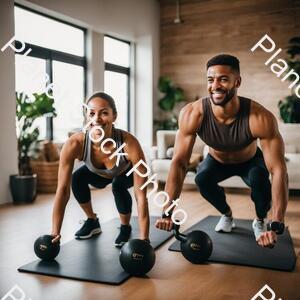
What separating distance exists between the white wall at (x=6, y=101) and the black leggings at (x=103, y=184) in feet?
5.48

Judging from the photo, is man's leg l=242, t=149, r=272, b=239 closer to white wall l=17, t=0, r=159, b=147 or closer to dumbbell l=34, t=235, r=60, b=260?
dumbbell l=34, t=235, r=60, b=260

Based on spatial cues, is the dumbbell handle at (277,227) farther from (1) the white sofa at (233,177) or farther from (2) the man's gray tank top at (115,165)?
(1) the white sofa at (233,177)

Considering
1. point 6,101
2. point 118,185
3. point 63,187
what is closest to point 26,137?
point 6,101

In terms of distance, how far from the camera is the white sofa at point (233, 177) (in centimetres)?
445

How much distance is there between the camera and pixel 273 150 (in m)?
2.19

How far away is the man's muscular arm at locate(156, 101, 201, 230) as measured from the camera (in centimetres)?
216

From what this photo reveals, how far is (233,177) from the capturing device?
464cm

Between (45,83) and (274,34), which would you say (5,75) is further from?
(274,34)

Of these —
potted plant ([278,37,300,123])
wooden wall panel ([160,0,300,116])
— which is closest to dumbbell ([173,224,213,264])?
potted plant ([278,37,300,123])

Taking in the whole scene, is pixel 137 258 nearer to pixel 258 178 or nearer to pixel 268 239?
pixel 268 239

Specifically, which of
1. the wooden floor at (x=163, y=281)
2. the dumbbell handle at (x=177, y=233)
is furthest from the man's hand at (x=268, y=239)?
the dumbbell handle at (x=177, y=233)

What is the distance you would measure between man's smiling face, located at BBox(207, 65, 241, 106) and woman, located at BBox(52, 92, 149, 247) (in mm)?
524

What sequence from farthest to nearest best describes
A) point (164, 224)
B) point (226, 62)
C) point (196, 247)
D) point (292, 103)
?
point (292, 103)
point (196, 247)
point (226, 62)
point (164, 224)

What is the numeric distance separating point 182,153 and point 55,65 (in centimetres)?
327
